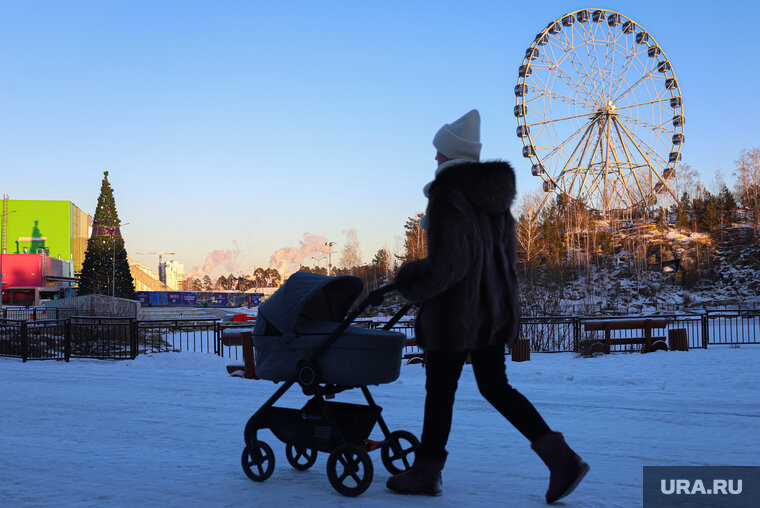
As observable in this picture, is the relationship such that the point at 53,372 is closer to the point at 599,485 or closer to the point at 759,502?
the point at 599,485

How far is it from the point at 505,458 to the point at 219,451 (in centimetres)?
208

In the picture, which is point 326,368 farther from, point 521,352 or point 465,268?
point 521,352

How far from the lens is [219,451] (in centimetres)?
491

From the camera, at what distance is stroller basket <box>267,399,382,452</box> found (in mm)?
3730

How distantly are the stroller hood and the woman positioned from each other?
69cm

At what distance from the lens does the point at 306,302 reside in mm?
3834

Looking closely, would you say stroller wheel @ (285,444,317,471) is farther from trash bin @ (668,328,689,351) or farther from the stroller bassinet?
trash bin @ (668,328,689,351)

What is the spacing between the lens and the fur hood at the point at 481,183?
3.42 m

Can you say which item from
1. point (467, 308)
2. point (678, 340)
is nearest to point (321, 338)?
point (467, 308)

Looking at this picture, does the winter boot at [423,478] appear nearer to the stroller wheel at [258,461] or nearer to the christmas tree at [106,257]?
the stroller wheel at [258,461]

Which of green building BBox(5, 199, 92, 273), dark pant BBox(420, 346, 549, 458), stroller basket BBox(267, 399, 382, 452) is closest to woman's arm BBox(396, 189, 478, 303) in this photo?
dark pant BBox(420, 346, 549, 458)

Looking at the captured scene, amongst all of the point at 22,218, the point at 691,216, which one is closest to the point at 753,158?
the point at 691,216

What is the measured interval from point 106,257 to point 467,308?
4603 centimetres

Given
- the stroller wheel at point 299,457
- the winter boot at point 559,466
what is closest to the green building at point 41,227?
the stroller wheel at point 299,457
